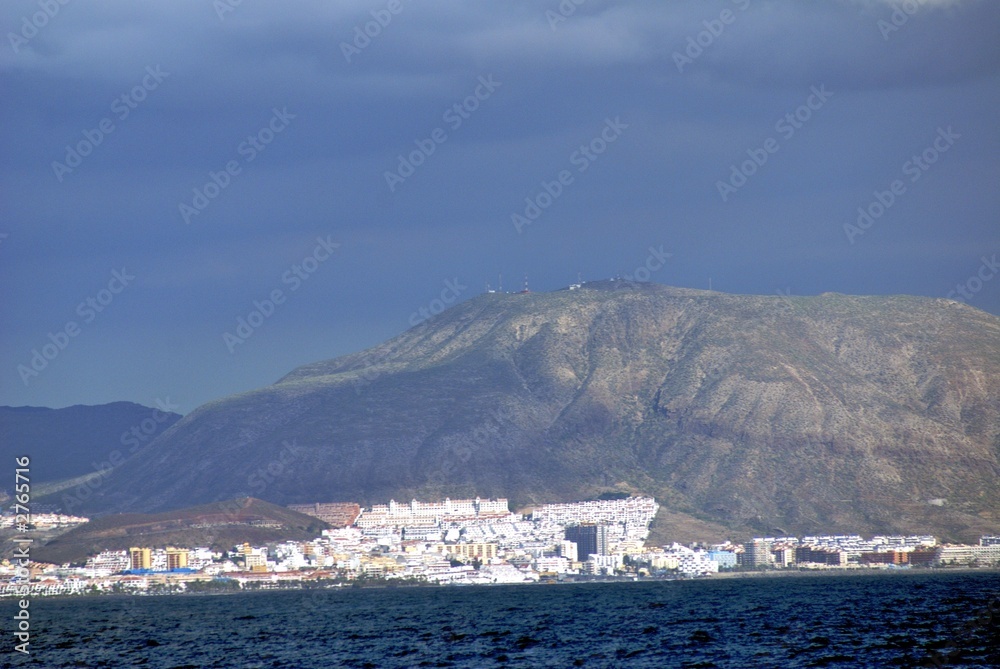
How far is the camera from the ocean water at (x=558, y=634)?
8550 centimetres

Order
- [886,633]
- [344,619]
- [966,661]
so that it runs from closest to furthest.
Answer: [966,661], [886,633], [344,619]

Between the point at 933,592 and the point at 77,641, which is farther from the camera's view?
the point at 933,592

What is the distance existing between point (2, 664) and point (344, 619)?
178 feet

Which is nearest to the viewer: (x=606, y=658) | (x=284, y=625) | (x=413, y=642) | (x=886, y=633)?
(x=606, y=658)

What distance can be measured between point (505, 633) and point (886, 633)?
1169 inches

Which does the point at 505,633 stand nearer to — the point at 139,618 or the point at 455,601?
the point at 139,618

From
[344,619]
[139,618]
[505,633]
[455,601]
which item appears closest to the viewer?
[505,633]

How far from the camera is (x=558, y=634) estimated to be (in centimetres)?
10719

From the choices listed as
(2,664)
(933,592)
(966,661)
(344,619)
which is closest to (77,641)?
(2,664)

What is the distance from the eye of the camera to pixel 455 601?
616ft

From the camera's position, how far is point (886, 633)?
96500mm

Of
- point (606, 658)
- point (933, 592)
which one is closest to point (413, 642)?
point (606, 658)

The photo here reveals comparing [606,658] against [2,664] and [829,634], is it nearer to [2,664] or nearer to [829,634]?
[829,634]

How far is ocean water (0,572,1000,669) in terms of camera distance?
85.5m
